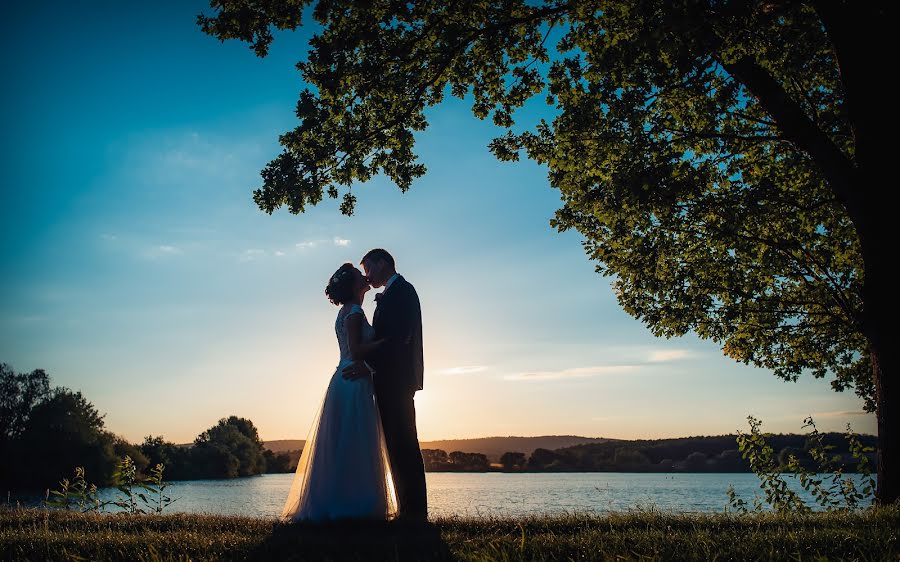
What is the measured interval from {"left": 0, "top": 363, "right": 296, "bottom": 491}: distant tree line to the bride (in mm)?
56854

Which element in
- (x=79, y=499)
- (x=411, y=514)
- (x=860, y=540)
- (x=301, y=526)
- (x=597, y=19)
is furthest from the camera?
(x=79, y=499)

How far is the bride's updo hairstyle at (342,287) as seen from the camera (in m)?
7.36

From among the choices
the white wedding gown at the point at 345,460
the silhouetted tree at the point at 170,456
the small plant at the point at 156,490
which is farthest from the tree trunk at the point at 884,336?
the silhouetted tree at the point at 170,456

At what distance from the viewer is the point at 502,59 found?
1020cm

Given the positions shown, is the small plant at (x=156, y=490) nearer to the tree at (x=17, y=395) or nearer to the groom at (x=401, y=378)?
Answer: the groom at (x=401, y=378)

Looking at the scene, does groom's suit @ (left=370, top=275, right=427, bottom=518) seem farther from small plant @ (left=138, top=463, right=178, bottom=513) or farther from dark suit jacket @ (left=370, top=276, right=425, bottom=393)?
small plant @ (left=138, top=463, right=178, bottom=513)

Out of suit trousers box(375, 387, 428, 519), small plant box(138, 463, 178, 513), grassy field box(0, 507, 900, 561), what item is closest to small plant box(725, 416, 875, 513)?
grassy field box(0, 507, 900, 561)

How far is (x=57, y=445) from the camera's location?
6047cm

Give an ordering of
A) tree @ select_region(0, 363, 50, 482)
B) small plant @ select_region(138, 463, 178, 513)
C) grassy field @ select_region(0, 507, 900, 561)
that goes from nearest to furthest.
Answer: grassy field @ select_region(0, 507, 900, 561)
small plant @ select_region(138, 463, 178, 513)
tree @ select_region(0, 363, 50, 482)

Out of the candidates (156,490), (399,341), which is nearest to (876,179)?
(399,341)

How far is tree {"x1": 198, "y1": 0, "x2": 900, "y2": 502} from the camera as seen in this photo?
827cm

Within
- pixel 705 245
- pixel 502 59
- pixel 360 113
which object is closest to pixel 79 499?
pixel 360 113

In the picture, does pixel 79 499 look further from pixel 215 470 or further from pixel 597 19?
pixel 215 470

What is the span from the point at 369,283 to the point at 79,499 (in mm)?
7064
